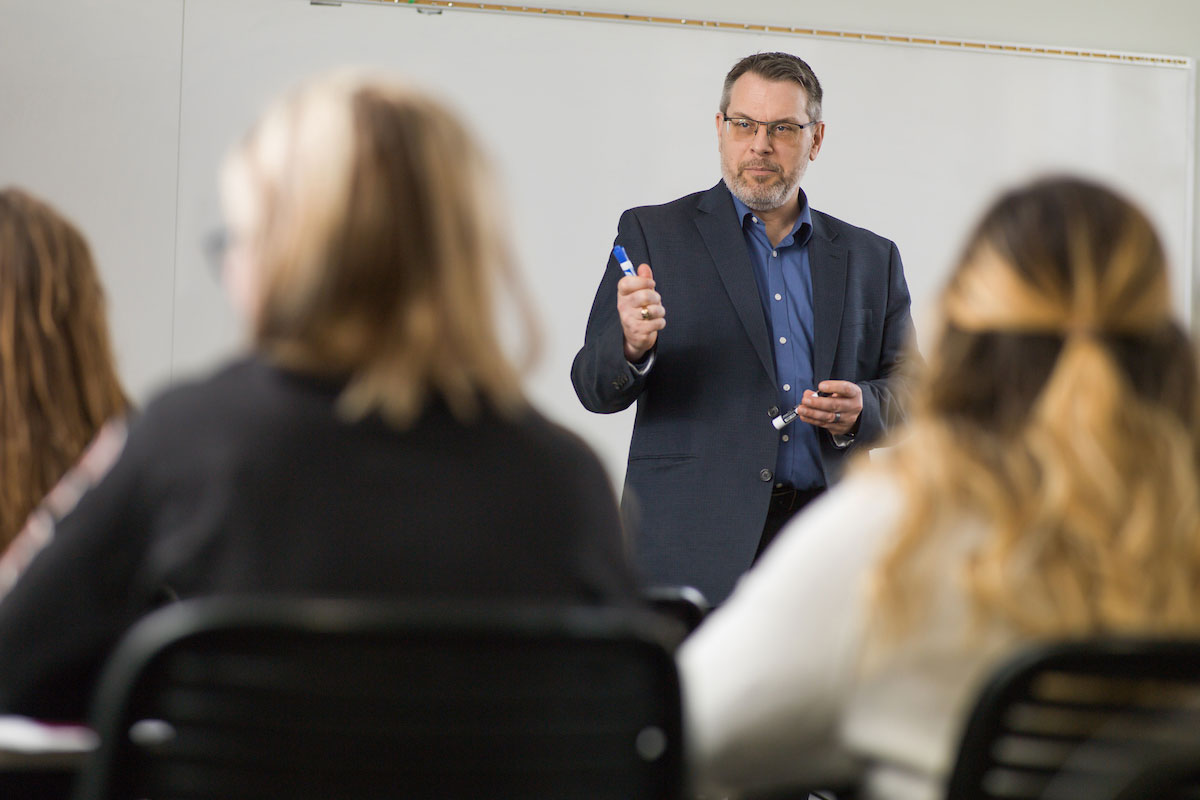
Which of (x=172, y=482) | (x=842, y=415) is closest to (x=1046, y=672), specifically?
(x=172, y=482)

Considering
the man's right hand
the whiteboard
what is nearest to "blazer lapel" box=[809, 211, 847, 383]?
the man's right hand

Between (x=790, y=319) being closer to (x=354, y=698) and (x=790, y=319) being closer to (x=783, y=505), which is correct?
(x=783, y=505)

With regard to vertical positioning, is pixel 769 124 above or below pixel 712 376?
above

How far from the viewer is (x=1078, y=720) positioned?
3.33ft

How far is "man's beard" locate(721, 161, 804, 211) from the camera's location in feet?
10.1

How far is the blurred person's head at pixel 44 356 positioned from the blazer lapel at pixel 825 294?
171 centimetres

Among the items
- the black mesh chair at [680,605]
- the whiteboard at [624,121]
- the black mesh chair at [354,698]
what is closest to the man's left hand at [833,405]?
the whiteboard at [624,121]

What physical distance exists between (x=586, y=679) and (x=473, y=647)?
99 mm

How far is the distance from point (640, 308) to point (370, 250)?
5.35ft

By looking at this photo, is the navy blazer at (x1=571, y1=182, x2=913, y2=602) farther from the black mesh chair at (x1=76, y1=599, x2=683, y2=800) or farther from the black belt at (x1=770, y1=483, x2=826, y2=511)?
the black mesh chair at (x1=76, y1=599, x2=683, y2=800)

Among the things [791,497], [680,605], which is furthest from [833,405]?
[680,605]

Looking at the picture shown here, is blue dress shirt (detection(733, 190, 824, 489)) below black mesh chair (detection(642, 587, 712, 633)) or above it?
above

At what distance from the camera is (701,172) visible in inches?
167

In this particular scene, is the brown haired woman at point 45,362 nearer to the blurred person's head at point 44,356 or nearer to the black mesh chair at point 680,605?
the blurred person's head at point 44,356
